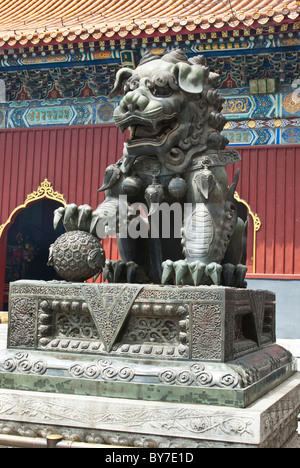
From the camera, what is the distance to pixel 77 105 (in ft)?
35.3

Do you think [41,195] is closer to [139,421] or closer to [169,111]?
[169,111]

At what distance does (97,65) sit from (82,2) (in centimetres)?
332

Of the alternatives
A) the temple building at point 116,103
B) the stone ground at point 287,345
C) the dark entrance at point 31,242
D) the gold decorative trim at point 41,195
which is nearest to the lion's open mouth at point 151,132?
the stone ground at point 287,345

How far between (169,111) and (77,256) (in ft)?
3.09

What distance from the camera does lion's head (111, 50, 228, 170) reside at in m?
3.23

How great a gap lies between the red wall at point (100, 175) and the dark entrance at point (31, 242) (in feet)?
7.46

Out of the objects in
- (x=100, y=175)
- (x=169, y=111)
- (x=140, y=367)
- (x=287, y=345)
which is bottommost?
(x=287, y=345)

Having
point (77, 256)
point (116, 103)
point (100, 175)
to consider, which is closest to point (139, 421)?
point (77, 256)

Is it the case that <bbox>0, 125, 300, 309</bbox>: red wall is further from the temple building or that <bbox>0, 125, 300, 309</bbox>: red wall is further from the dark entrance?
the dark entrance

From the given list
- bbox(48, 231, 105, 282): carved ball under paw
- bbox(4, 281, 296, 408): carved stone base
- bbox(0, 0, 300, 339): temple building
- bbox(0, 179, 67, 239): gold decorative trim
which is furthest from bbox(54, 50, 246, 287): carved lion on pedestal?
bbox(0, 179, 67, 239): gold decorative trim

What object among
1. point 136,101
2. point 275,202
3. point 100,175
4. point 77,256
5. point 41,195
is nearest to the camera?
point 77,256

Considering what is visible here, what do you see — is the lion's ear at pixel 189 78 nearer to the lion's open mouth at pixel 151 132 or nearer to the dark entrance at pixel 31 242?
the lion's open mouth at pixel 151 132

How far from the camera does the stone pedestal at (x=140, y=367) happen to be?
8.32 ft

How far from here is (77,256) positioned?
3.04m
